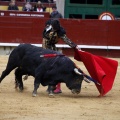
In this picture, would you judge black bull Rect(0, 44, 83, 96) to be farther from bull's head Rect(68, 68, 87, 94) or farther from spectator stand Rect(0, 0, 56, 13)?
spectator stand Rect(0, 0, 56, 13)

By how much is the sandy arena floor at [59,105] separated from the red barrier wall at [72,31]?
637 centimetres

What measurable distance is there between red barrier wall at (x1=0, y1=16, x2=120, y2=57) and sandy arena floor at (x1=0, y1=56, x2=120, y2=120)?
6.37 meters

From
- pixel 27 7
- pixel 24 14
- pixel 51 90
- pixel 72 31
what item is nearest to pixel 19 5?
pixel 27 7

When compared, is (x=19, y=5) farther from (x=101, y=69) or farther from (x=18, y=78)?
(x=101, y=69)

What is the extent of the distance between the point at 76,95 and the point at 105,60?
2.52ft

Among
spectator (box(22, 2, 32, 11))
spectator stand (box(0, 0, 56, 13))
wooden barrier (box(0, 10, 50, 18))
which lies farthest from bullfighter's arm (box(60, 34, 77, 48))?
spectator stand (box(0, 0, 56, 13))

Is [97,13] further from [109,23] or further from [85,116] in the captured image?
[85,116]

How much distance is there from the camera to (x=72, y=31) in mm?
17266

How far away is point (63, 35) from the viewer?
400 inches

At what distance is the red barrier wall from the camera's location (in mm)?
17234

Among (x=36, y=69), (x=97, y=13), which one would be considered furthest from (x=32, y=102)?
(x=97, y=13)

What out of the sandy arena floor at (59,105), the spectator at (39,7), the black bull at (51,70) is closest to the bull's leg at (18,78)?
the sandy arena floor at (59,105)

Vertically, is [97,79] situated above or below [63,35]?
below

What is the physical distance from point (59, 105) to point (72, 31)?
8.55 metres
